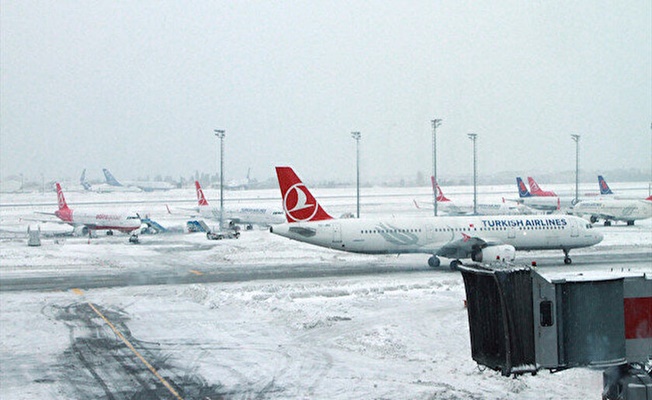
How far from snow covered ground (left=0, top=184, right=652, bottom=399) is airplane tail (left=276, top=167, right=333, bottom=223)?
13.4 ft

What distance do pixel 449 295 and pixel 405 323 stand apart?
682 centimetres

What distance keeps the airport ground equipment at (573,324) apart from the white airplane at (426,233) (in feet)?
103

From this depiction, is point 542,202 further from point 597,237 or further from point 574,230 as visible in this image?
point 574,230

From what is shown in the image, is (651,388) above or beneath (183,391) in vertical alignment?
above

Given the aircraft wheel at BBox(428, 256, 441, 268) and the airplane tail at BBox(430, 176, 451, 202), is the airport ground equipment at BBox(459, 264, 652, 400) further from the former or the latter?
the airplane tail at BBox(430, 176, 451, 202)

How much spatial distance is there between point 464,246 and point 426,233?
8.58 ft

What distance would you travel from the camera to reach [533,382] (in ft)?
61.4

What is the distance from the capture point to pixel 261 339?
992 inches

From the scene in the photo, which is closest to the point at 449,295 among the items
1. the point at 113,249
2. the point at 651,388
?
the point at 651,388

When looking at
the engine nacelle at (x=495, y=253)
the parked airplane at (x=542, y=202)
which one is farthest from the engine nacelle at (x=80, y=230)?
the parked airplane at (x=542, y=202)

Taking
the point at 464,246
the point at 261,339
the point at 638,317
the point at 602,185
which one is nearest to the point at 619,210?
the point at 602,185

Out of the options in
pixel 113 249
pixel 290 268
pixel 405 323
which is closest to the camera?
pixel 405 323

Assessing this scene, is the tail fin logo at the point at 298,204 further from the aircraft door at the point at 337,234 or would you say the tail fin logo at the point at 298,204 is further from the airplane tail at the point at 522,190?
the airplane tail at the point at 522,190

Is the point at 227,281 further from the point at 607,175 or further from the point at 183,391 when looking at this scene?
the point at 607,175
